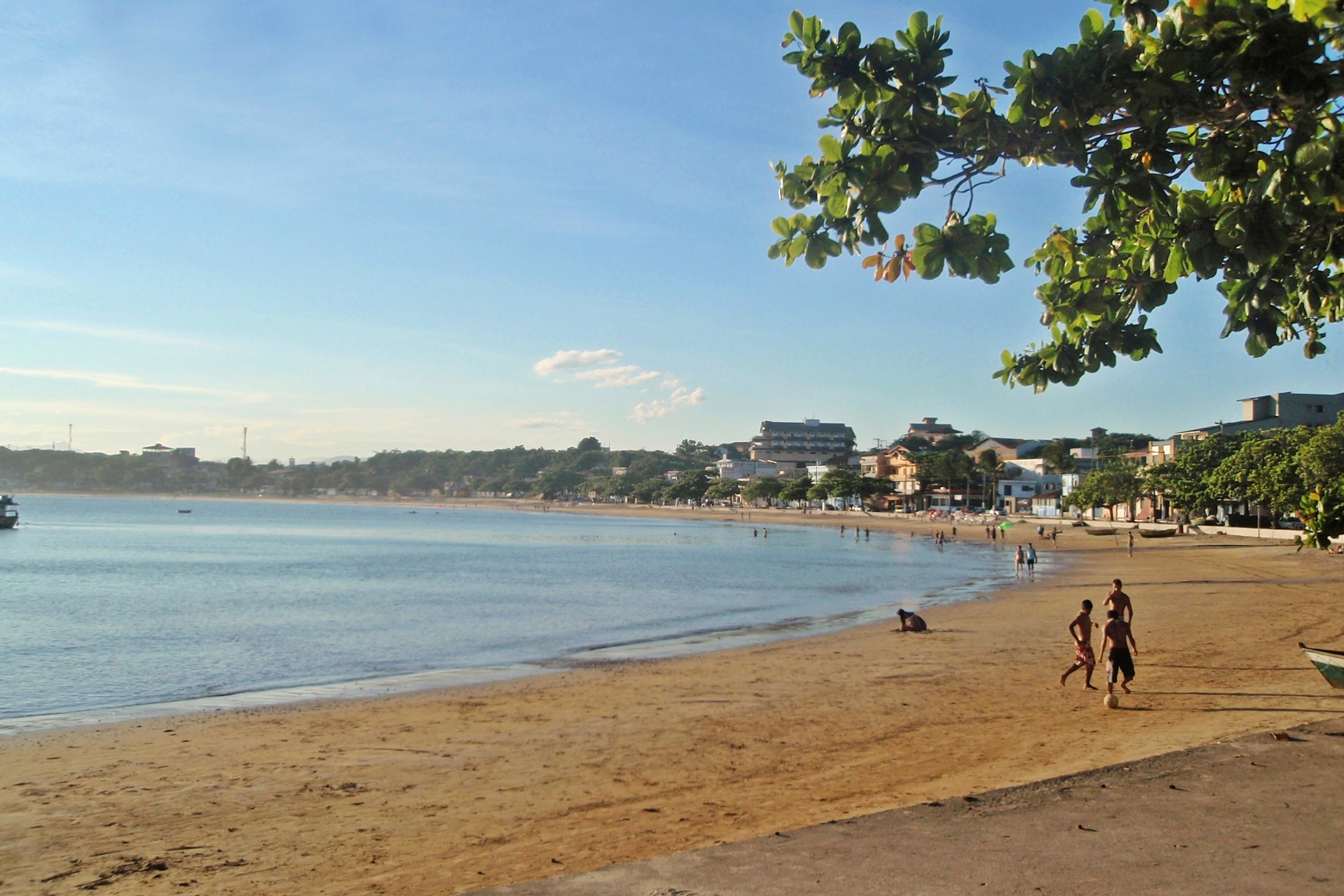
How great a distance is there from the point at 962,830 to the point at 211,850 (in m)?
6.26

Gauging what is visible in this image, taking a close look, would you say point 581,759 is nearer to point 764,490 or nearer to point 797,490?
point 797,490

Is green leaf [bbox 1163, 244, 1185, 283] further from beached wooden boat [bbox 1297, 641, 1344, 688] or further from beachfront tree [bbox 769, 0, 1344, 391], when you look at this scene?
beached wooden boat [bbox 1297, 641, 1344, 688]

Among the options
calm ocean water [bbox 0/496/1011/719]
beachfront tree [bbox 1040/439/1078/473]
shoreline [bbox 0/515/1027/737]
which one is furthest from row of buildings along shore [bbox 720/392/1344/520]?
shoreline [bbox 0/515/1027/737]

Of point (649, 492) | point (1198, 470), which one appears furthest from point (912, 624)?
point (649, 492)

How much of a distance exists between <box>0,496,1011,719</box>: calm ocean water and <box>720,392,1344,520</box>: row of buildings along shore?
26.5 m

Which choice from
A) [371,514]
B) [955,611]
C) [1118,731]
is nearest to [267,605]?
[955,611]

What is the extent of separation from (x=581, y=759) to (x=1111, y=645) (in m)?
7.41

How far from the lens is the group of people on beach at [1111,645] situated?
1242 centimetres

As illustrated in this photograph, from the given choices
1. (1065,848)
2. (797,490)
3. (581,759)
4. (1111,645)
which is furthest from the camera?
(797,490)

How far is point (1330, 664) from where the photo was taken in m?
11.9

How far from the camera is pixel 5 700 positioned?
16.0 m

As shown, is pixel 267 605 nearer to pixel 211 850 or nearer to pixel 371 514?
pixel 211 850

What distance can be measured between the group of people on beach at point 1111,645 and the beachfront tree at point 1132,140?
300 inches

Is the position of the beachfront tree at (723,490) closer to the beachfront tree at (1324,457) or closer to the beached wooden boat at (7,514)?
the beached wooden boat at (7,514)
